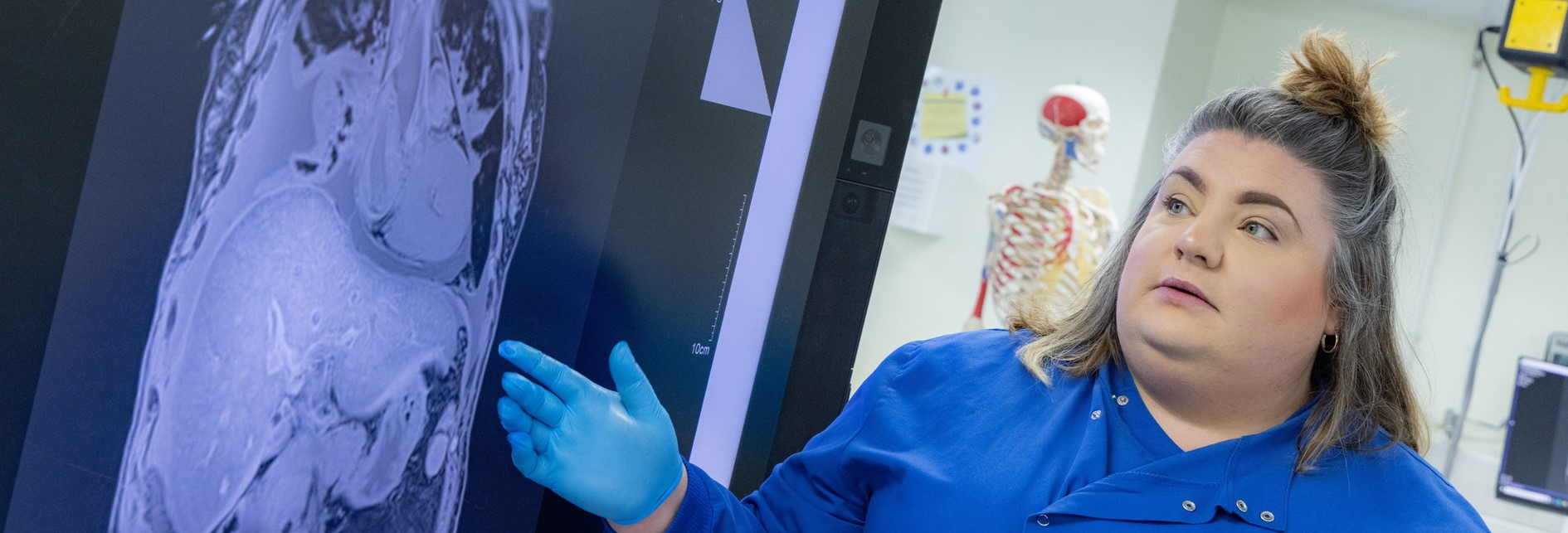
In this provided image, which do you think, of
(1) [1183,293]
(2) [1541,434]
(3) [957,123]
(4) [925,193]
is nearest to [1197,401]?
(1) [1183,293]

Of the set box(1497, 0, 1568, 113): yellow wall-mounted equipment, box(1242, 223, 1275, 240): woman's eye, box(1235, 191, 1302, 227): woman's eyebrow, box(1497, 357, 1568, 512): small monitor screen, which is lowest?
box(1497, 357, 1568, 512): small monitor screen

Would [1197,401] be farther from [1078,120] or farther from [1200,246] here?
[1078,120]

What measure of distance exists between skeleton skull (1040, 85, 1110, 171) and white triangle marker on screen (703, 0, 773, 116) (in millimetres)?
2786

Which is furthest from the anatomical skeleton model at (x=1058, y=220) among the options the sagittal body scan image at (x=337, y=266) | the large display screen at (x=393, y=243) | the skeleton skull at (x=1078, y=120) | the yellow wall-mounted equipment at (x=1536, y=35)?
the sagittal body scan image at (x=337, y=266)

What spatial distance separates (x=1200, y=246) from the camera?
1098 mm

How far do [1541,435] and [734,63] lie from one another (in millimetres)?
2650

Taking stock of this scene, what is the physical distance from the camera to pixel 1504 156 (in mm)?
4766

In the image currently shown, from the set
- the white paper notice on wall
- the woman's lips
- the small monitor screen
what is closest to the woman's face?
the woman's lips

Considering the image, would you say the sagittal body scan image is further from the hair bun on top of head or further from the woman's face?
the hair bun on top of head

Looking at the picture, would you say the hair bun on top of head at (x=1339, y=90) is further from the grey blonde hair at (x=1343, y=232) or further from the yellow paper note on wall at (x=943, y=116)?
the yellow paper note on wall at (x=943, y=116)

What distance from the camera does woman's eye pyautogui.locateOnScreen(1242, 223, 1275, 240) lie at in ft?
3.70

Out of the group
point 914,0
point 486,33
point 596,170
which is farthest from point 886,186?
point 486,33

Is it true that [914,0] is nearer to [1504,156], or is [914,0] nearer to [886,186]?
[886,186]

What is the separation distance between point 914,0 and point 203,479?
736 mm
